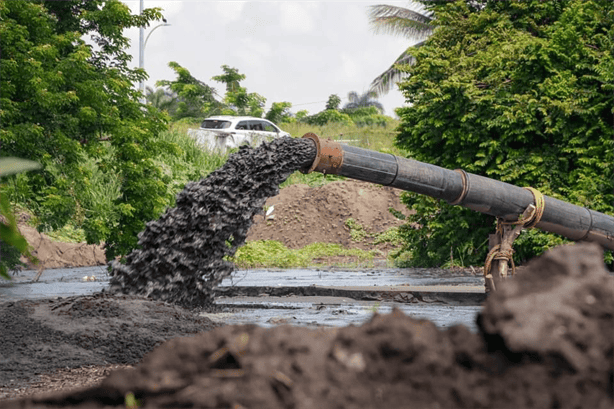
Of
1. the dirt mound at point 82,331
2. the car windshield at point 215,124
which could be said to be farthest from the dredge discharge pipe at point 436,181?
the car windshield at point 215,124

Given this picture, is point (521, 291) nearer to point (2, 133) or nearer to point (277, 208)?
point (2, 133)

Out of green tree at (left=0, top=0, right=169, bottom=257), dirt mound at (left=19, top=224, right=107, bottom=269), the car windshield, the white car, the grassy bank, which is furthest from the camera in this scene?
the car windshield

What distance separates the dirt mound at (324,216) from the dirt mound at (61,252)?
6064 millimetres

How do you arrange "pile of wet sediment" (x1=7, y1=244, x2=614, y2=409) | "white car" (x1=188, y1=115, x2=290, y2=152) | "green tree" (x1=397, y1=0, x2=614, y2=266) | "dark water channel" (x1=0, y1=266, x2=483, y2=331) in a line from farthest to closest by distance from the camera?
"white car" (x1=188, y1=115, x2=290, y2=152) < "green tree" (x1=397, y1=0, x2=614, y2=266) < "dark water channel" (x1=0, y1=266, x2=483, y2=331) < "pile of wet sediment" (x1=7, y1=244, x2=614, y2=409)

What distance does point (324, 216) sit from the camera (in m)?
23.4

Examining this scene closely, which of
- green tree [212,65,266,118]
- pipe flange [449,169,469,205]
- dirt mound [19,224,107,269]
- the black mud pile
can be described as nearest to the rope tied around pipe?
pipe flange [449,169,469,205]

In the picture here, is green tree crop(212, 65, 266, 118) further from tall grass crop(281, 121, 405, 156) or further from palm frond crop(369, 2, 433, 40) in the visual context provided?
palm frond crop(369, 2, 433, 40)

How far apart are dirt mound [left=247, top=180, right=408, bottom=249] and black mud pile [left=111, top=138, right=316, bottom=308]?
1405 cm

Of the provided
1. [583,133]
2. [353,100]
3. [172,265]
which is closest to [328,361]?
[172,265]

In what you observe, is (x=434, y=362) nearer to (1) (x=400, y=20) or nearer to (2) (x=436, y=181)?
(2) (x=436, y=181)

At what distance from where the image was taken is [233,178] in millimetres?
A: 8000

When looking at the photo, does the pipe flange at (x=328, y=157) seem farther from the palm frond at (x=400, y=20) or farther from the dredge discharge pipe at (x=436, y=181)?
the palm frond at (x=400, y=20)

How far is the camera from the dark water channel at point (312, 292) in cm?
718

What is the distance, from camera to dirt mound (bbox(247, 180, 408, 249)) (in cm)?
2270
